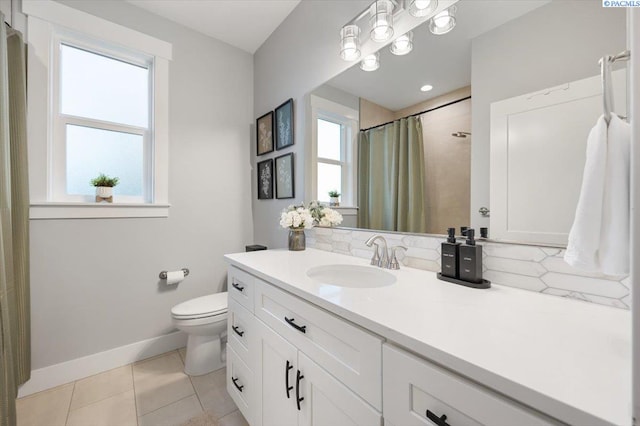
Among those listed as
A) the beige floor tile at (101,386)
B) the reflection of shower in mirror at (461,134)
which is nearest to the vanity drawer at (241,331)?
the beige floor tile at (101,386)

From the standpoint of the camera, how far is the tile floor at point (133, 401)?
4.58 feet

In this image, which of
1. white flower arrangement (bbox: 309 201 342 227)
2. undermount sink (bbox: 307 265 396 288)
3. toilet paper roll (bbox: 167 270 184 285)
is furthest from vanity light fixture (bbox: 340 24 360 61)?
toilet paper roll (bbox: 167 270 184 285)

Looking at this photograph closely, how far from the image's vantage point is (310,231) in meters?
1.86

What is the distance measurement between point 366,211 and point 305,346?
0.83 meters

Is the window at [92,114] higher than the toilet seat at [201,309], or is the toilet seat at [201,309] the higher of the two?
the window at [92,114]

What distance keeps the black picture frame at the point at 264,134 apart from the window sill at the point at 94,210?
0.92 m

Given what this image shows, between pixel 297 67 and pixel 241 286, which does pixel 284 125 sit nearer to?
pixel 297 67

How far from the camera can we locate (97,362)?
5.91ft

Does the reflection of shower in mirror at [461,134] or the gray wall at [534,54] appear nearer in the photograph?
the gray wall at [534,54]

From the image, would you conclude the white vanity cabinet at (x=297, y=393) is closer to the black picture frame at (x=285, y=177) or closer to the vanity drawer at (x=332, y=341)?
the vanity drawer at (x=332, y=341)

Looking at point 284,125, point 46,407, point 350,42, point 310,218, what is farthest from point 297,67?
point 46,407

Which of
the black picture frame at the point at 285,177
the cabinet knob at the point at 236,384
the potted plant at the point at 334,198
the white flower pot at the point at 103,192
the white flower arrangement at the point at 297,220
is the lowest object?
the cabinet knob at the point at 236,384

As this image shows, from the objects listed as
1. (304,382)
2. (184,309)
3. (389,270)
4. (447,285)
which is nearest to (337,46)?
(389,270)

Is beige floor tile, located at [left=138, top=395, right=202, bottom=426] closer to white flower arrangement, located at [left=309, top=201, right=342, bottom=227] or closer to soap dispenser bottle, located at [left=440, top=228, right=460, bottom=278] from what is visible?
white flower arrangement, located at [left=309, top=201, right=342, bottom=227]
